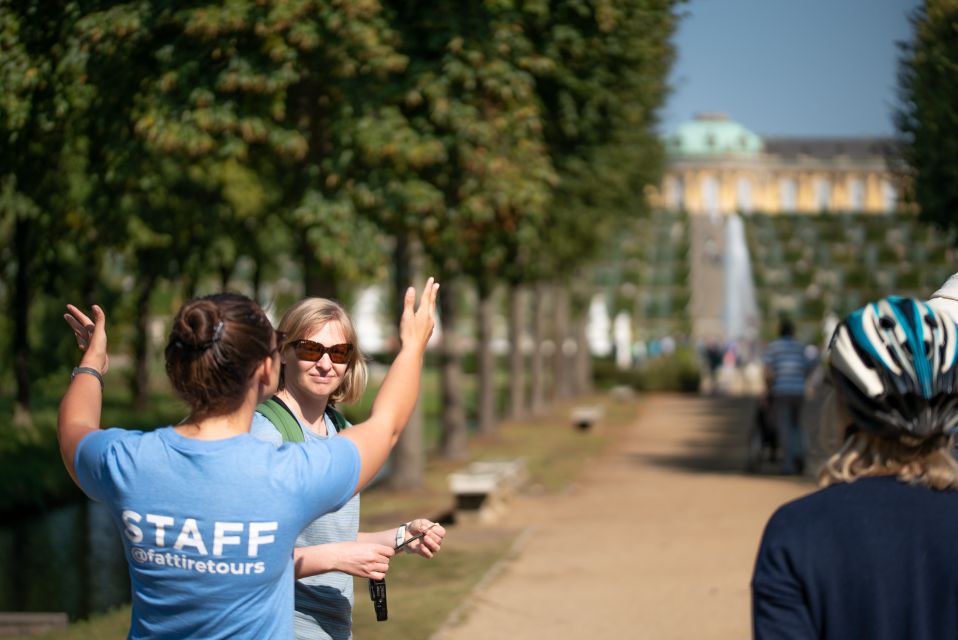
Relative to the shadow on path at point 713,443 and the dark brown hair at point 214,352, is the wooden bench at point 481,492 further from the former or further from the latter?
the dark brown hair at point 214,352

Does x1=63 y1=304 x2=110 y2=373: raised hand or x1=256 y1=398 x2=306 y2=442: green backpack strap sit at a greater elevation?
x1=63 y1=304 x2=110 y2=373: raised hand

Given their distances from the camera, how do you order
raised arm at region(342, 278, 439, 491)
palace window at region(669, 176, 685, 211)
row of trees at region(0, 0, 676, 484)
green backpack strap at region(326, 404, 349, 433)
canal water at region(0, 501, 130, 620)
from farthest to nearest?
1. palace window at region(669, 176, 685, 211)
2. canal water at region(0, 501, 130, 620)
3. row of trees at region(0, 0, 676, 484)
4. green backpack strap at region(326, 404, 349, 433)
5. raised arm at region(342, 278, 439, 491)

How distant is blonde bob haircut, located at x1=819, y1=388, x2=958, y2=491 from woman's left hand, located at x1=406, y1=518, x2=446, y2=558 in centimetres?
157

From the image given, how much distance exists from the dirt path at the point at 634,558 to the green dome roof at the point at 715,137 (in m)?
168

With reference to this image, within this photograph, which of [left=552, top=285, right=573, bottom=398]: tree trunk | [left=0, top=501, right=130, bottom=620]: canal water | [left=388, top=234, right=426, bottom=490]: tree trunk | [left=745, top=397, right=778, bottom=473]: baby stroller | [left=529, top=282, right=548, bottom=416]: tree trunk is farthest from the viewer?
[left=552, top=285, right=573, bottom=398]: tree trunk

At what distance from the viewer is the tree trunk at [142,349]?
93.2 ft

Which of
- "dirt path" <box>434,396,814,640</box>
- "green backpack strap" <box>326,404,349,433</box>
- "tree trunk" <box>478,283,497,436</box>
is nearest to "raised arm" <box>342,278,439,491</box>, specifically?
"green backpack strap" <box>326,404,349,433</box>

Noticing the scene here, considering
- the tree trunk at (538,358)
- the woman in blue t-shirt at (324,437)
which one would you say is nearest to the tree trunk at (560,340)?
the tree trunk at (538,358)

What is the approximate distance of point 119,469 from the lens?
3264 millimetres

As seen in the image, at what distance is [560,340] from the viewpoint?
122 ft

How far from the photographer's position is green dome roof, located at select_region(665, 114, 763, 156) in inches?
7382

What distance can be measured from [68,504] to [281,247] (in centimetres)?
1442

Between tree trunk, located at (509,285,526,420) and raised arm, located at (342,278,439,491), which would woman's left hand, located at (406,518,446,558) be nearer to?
raised arm, located at (342,278,439,491)

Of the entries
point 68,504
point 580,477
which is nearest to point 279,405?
point 68,504
